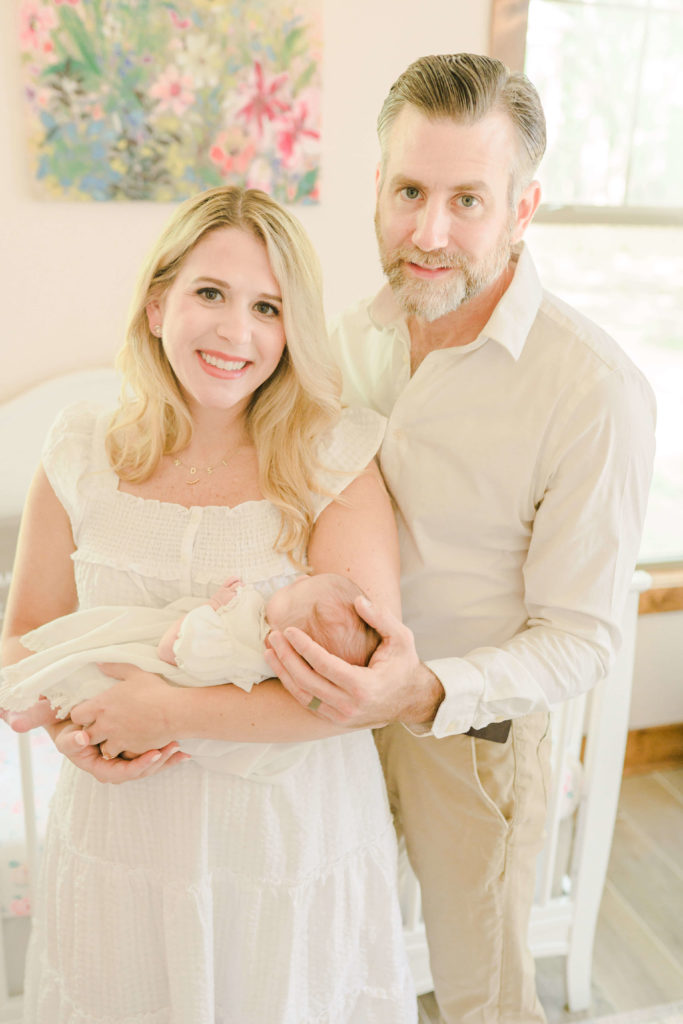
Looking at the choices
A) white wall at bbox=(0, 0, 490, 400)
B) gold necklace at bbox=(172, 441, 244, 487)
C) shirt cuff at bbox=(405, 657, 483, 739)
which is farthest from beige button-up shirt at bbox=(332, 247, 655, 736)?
white wall at bbox=(0, 0, 490, 400)

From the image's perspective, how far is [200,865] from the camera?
127cm

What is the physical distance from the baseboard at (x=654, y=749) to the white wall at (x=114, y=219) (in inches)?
83.2

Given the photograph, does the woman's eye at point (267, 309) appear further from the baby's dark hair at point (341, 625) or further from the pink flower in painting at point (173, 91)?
the pink flower in painting at point (173, 91)

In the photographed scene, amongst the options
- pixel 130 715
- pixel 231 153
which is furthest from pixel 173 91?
pixel 130 715

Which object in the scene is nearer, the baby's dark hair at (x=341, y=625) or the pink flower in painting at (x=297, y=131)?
the baby's dark hair at (x=341, y=625)

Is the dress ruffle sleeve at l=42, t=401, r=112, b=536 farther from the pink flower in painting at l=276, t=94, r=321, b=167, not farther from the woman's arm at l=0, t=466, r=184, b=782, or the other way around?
the pink flower in painting at l=276, t=94, r=321, b=167

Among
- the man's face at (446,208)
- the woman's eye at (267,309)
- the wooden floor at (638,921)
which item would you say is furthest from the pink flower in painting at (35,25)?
the wooden floor at (638,921)

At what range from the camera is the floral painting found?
230 cm

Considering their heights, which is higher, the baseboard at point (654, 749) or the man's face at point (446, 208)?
the man's face at point (446, 208)

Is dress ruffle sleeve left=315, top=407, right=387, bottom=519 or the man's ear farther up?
the man's ear

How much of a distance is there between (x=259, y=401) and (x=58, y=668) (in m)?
0.53

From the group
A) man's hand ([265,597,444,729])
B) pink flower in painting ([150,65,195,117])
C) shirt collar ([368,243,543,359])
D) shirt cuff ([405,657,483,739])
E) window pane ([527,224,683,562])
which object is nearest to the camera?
man's hand ([265,597,444,729])

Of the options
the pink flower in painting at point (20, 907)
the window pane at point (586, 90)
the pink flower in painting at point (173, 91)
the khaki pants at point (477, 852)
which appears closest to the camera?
the khaki pants at point (477, 852)

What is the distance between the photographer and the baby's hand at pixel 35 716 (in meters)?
1.32
